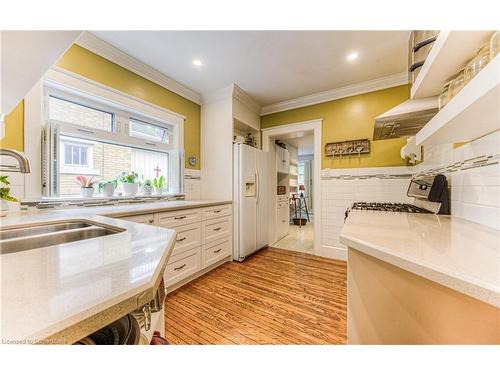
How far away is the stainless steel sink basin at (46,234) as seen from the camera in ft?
2.93

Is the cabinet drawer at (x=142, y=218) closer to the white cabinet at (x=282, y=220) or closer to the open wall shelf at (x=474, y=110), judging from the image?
the open wall shelf at (x=474, y=110)

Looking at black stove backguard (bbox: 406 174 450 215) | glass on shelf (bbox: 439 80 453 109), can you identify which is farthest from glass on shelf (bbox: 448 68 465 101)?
black stove backguard (bbox: 406 174 450 215)

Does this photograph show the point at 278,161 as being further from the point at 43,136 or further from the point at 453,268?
the point at 453,268

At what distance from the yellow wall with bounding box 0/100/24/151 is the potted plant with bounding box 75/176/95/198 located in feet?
1.64

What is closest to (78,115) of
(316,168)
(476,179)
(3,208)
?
(3,208)

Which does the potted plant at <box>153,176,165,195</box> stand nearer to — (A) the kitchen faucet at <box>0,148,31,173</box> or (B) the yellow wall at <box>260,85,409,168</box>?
(A) the kitchen faucet at <box>0,148,31,173</box>

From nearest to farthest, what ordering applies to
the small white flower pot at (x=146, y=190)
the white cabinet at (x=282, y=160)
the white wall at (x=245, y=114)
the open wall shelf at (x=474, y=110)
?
the open wall shelf at (x=474, y=110)
the small white flower pot at (x=146, y=190)
the white wall at (x=245, y=114)
the white cabinet at (x=282, y=160)

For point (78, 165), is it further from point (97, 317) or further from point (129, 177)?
point (97, 317)

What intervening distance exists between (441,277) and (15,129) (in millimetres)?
2661

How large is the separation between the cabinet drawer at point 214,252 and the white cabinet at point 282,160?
1.91 m

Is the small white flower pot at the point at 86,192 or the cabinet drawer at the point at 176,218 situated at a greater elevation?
the small white flower pot at the point at 86,192

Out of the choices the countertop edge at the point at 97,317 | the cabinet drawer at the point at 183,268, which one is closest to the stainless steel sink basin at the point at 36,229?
the cabinet drawer at the point at 183,268

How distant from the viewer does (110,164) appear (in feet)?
7.49
